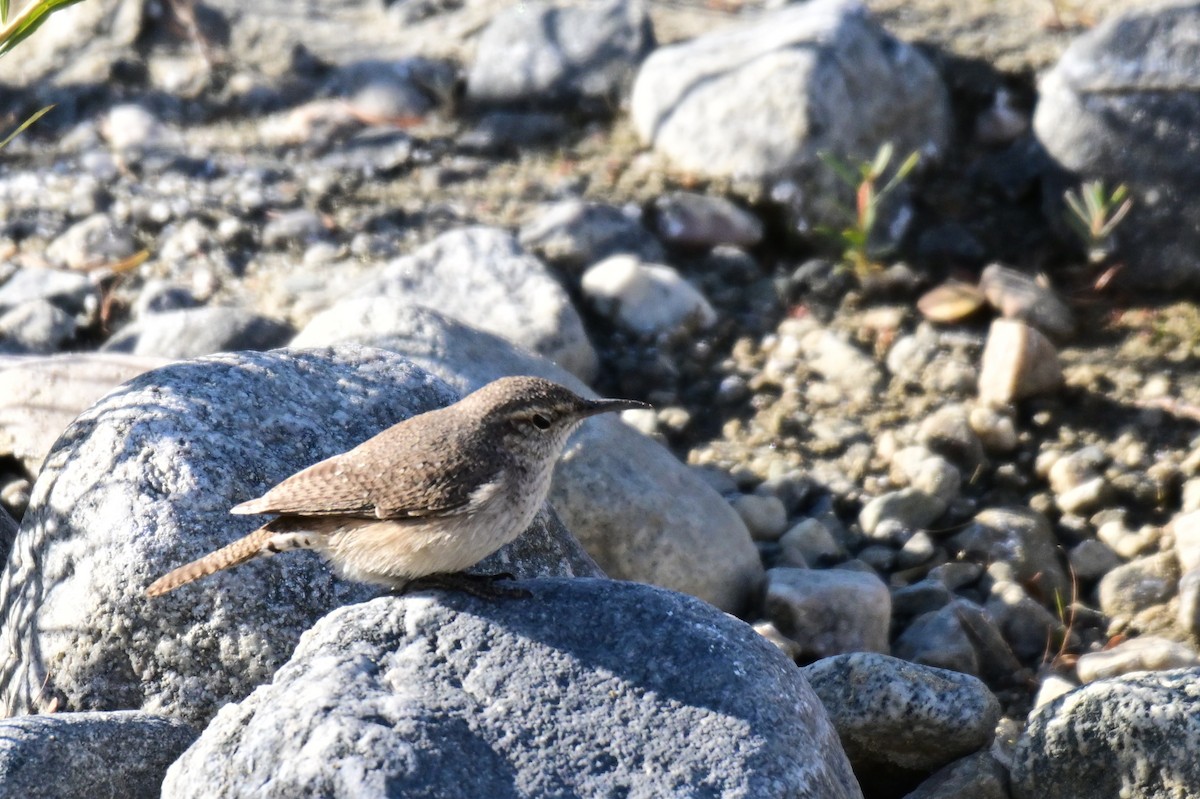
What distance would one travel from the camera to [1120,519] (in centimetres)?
722

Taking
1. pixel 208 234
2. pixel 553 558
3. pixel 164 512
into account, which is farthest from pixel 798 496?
pixel 208 234

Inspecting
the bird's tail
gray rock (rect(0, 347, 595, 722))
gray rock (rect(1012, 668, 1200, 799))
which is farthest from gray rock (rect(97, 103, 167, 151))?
gray rock (rect(1012, 668, 1200, 799))

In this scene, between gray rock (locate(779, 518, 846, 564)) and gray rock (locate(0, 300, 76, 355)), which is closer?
gray rock (locate(779, 518, 846, 564))

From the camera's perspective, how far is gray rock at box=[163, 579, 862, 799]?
3738 millimetres

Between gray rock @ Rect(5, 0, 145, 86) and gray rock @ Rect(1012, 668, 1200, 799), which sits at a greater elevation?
gray rock @ Rect(5, 0, 145, 86)

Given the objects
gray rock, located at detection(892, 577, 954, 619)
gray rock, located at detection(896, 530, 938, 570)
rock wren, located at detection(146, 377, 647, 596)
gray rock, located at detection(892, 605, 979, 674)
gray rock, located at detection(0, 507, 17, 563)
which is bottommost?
gray rock, located at detection(896, 530, 938, 570)

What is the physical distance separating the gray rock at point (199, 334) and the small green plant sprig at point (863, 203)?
3.53 metres

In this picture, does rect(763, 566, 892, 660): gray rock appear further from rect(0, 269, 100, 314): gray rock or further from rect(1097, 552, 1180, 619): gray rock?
rect(0, 269, 100, 314): gray rock

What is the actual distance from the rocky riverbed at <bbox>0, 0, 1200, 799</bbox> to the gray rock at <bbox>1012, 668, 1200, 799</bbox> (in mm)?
15

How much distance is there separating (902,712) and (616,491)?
1886mm

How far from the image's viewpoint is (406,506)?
4.57 meters

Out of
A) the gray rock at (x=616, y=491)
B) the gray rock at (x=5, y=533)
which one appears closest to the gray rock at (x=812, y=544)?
the gray rock at (x=616, y=491)

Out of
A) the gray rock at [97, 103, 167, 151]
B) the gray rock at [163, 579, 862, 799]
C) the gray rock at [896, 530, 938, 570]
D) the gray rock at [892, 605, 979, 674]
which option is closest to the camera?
the gray rock at [163, 579, 862, 799]

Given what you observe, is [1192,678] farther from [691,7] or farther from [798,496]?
[691,7]
